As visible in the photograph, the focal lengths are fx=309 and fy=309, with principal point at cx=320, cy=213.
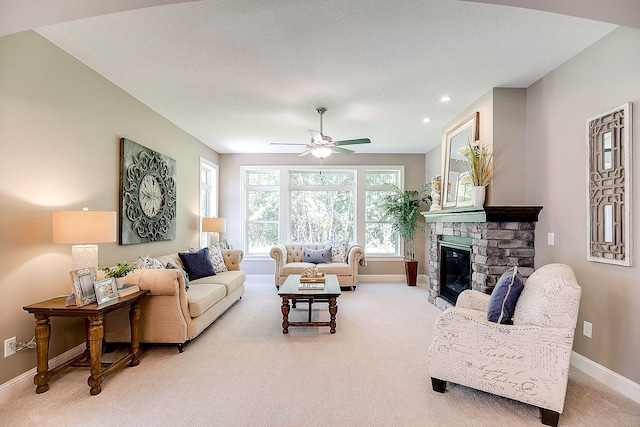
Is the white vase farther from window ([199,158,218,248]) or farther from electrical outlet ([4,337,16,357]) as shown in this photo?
window ([199,158,218,248])

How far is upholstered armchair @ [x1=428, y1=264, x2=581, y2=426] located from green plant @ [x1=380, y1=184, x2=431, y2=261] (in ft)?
12.6

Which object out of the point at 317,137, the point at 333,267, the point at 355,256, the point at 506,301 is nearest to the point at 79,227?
the point at 317,137

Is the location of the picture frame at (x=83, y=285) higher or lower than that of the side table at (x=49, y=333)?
higher

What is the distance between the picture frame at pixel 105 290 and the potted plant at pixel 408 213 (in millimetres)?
4815

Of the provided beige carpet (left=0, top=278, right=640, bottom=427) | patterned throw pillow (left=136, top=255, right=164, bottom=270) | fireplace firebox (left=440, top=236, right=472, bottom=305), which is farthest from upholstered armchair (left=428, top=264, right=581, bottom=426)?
patterned throw pillow (left=136, top=255, right=164, bottom=270)

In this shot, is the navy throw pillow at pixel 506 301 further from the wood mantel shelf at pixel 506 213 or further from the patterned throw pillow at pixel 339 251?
the patterned throw pillow at pixel 339 251

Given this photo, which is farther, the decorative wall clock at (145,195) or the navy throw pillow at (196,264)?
the navy throw pillow at (196,264)

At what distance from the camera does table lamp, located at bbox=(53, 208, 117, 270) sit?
7.60 ft

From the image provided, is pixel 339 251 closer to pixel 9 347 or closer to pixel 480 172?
pixel 480 172

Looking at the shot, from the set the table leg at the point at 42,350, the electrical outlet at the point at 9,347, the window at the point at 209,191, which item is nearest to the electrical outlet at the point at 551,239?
the table leg at the point at 42,350

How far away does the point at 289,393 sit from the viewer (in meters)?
2.24

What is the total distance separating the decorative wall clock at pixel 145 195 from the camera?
11.3ft

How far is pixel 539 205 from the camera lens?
10.3 ft

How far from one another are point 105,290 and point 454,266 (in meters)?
4.10
